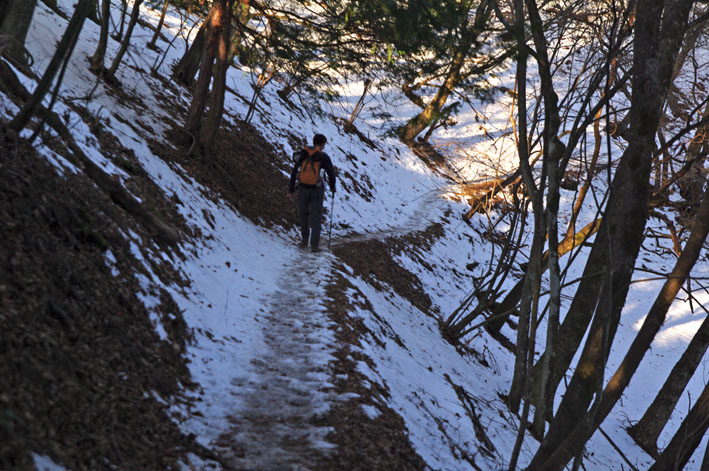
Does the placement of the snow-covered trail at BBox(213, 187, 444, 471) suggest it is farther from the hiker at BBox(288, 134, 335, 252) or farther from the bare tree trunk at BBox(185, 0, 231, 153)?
the bare tree trunk at BBox(185, 0, 231, 153)

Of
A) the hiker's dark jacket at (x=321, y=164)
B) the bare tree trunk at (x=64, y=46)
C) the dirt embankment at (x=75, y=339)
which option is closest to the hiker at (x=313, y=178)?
the hiker's dark jacket at (x=321, y=164)

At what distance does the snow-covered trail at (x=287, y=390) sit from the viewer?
3.91 m

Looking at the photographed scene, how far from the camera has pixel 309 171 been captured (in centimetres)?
987

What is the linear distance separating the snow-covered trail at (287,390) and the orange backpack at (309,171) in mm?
2885

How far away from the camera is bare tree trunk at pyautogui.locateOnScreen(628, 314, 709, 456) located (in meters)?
10.1

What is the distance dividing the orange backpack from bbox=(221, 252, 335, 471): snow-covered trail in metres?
2.89

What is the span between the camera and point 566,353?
7.74 meters

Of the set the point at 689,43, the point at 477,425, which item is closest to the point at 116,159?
the point at 477,425

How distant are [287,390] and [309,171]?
5651mm

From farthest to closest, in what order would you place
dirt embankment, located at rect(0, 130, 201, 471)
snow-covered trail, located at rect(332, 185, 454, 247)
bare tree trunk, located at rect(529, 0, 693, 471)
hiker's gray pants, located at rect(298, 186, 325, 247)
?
snow-covered trail, located at rect(332, 185, 454, 247) → hiker's gray pants, located at rect(298, 186, 325, 247) → bare tree trunk, located at rect(529, 0, 693, 471) → dirt embankment, located at rect(0, 130, 201, 471)

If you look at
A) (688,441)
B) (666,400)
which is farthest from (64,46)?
(666,400)

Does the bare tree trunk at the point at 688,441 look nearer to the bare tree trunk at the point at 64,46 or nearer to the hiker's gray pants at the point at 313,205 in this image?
the hiker's gray pants at the point at 313,205

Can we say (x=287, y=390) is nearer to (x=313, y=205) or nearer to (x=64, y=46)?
(x=64, y=46)

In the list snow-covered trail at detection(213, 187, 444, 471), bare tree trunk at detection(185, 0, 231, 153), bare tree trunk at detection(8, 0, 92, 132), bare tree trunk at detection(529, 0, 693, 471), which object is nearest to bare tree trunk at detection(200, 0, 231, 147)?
bare tree trunk at detection(185, 0, 231, 153)
